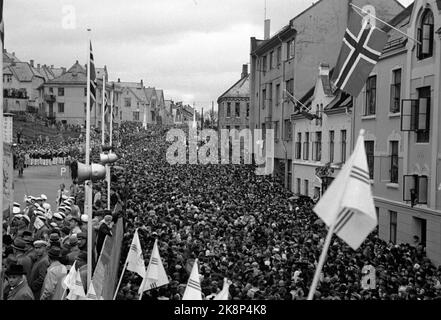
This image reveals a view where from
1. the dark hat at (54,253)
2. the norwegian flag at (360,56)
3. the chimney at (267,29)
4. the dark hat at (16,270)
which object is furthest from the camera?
the chimney at (267,29)

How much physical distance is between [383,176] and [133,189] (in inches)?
482

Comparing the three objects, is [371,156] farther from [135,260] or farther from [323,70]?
[135,260]

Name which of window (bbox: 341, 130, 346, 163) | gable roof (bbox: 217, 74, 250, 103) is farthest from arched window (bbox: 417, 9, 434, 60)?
gable roof (bbox: 217, 74, 250, 103)

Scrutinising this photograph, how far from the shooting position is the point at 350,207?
5.89 m

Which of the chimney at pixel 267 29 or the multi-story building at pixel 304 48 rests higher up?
the chimney at pixel 267 29

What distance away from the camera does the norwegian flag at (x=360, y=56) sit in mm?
14062

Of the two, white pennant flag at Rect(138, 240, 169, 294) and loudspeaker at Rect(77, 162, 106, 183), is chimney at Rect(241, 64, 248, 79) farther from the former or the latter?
white pennant flag at Rect(138, 240, 169, 294)

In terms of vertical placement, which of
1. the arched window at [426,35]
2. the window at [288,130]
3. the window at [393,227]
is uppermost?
the arched window at [426,35]

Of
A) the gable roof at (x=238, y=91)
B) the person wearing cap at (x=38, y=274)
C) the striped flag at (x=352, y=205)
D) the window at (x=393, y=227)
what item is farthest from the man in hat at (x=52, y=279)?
the gable roof at (x=238, y=91)

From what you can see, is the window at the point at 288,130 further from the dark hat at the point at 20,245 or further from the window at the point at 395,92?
the dark hat at the point at 20,245

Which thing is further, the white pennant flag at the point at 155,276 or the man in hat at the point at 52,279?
the white pennant flag at the point at 155,276
